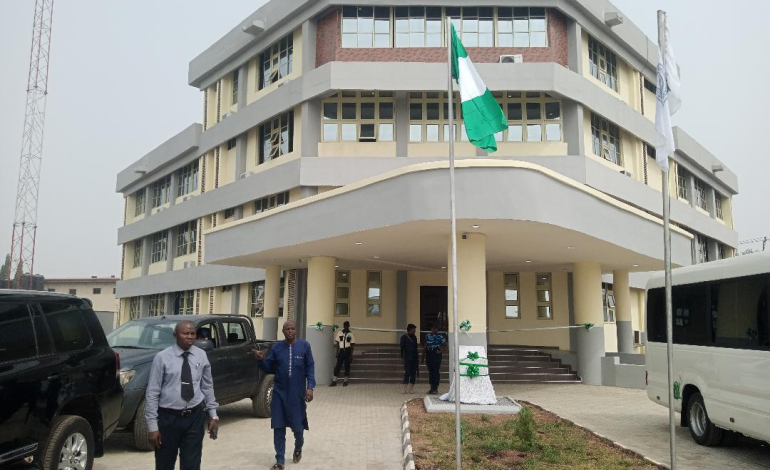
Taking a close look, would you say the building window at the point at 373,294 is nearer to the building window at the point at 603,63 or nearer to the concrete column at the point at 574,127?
the concrete column at the point at 574,127

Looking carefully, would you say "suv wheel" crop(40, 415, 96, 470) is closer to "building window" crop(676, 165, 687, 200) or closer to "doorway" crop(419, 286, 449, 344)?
"doorway" crop(419, 286, 449, 344)

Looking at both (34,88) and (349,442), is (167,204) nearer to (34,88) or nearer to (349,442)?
(349,442)

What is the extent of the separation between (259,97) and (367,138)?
7.23 meters

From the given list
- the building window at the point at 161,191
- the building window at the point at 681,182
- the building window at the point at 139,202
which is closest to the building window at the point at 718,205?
the building window at the point at 681,182

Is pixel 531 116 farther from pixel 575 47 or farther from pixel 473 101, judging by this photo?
pixel 473 101

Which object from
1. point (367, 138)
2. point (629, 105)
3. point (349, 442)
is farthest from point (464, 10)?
point (349, 442)

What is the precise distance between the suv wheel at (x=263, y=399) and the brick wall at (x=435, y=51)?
626 inches

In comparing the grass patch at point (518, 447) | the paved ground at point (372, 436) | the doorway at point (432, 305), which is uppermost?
the doorway at point (432, 305)

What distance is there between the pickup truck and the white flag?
236 inches

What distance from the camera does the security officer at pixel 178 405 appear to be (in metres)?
5.95

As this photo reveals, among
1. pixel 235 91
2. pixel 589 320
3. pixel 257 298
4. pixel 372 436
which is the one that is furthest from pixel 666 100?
pixel 235 91

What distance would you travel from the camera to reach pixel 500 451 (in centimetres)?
927

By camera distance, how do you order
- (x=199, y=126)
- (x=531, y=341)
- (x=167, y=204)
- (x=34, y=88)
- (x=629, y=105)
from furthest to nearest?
(x=34, y=88) → (x=167, y=204) → (x=199, y=126) → (x=629, y=105) → (x=531, y=341)

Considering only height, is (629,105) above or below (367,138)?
above
